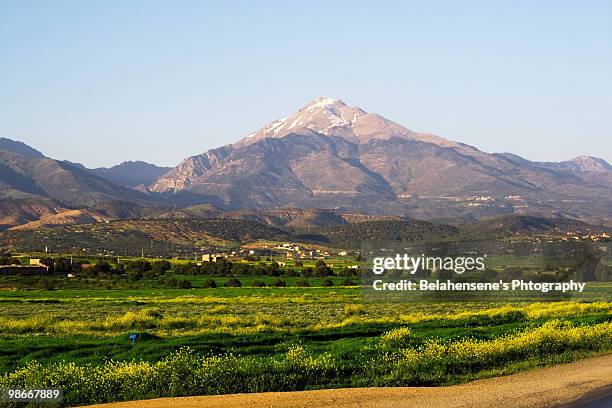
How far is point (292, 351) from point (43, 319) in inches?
912

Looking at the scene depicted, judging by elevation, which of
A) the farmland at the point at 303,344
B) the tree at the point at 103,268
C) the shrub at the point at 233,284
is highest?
the farmland at the point at 303,344

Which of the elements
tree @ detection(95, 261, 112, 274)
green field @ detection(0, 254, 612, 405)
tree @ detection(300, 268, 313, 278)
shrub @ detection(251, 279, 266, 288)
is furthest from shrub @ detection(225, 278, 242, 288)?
green field @ detection(0, 254, 612, 405)

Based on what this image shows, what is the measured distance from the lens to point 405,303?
196 feet

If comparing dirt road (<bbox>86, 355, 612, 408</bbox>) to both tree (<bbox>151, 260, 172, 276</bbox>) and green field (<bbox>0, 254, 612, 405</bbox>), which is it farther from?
tree (<bbox>151, 260, 172, 276</bbox>)

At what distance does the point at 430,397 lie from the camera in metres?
21.1

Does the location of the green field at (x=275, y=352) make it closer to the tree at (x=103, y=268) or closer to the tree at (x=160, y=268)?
the tree at (x=160, y=268)

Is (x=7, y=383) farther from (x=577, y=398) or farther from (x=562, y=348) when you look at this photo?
(x=562, y=348)

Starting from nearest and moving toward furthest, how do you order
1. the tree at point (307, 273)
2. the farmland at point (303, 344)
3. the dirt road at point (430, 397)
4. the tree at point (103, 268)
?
1. the dirt road at point (430, 397)
2. the farmland at point (303, 344)
3. the tree at point (307, 273)
4. the tree at point (103, 268)

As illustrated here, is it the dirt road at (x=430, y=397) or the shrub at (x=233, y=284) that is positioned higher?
the dirt road at (x=430, y=397)

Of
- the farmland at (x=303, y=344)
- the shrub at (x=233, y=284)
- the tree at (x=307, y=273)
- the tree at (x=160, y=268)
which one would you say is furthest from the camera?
the tree at (x=160, y=268)

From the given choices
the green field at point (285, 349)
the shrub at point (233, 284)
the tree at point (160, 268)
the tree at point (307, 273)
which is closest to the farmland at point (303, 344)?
the green field at point (285, 349)

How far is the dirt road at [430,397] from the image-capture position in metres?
20.2

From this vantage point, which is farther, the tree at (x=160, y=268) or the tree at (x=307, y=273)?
the tree at (x=160, y=268)

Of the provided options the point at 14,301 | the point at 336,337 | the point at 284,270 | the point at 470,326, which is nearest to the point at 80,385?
the point at 336,337
